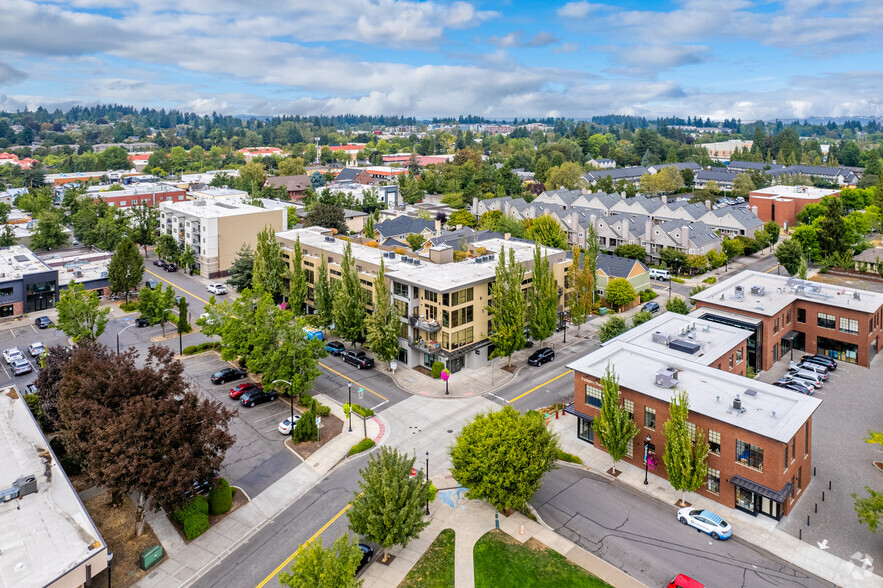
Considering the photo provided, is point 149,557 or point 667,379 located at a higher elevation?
point 667,379

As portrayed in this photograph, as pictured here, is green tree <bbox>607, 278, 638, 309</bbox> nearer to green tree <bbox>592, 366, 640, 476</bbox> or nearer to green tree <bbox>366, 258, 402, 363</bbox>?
green tree <bbox>366, 258, 402, 363</bbox>

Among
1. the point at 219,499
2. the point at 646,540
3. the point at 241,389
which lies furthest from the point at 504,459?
the point at 241,389

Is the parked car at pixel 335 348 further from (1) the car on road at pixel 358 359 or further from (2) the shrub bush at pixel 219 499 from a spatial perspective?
(2) the shrub bush at pixel 219 499

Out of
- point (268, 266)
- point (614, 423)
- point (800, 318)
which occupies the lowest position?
point (614, 423)

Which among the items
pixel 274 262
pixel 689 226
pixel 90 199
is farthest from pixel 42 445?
pixel 90 199

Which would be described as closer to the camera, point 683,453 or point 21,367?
point 683,453

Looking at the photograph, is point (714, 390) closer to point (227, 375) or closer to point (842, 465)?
point (842, 465)

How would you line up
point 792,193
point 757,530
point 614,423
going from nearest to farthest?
point 757,530 → point 614,423 → point 792,193

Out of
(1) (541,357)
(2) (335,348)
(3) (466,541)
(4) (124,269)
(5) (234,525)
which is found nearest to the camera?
(3) (466,541)

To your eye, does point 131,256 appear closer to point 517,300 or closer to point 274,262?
point 274,262

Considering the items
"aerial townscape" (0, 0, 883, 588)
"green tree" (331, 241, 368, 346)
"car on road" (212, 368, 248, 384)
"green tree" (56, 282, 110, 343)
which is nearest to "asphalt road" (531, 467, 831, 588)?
"aerial townscape" (0, 0, 883, 588)
